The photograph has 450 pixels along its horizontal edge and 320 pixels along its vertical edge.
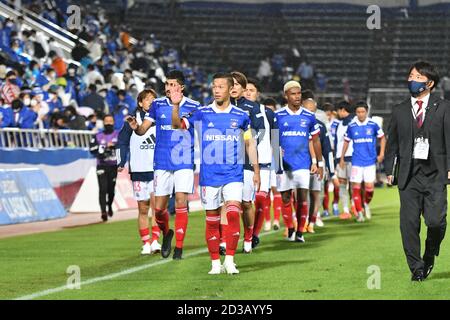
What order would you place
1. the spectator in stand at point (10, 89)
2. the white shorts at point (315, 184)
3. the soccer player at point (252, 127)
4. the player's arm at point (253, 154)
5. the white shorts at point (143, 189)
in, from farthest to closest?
the spectator in stand at point (10, 89), the white shorts at point (315, 184), the white shorts at point (143, 189), the soccer player at point (252, 127), the player's arm at point (253, 154)

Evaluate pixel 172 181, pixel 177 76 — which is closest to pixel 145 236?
pixel 172 181

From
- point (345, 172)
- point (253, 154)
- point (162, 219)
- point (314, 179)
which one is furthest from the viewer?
point (345, 172)

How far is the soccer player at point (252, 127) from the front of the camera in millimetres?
16344

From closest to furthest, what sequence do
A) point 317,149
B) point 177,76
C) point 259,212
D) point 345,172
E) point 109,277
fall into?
point 109,277 < point 177,76 < point 259,212 < point 317,149 < point 345,172

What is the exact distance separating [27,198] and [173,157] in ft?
32.8

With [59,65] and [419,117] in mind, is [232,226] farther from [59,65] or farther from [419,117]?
[59,65]

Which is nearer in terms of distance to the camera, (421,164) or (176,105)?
(421,164)

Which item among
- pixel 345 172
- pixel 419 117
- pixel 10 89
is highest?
pixel 10 89

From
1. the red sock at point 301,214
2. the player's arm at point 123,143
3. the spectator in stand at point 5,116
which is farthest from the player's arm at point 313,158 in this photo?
the spectator in stand at point 5,116

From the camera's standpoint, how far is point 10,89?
28.7m

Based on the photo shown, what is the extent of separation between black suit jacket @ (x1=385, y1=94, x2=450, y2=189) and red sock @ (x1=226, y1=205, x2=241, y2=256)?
6.61 feet

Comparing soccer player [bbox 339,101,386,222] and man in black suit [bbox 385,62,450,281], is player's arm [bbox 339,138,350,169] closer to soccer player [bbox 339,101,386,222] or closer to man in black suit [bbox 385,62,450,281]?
soccer player [bbox 339,101,386,222]

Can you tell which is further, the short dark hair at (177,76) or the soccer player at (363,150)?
the soccer player at (363,150)

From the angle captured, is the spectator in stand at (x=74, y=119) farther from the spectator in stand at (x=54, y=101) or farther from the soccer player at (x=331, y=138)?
the soccer player at (x=331, y=138)
